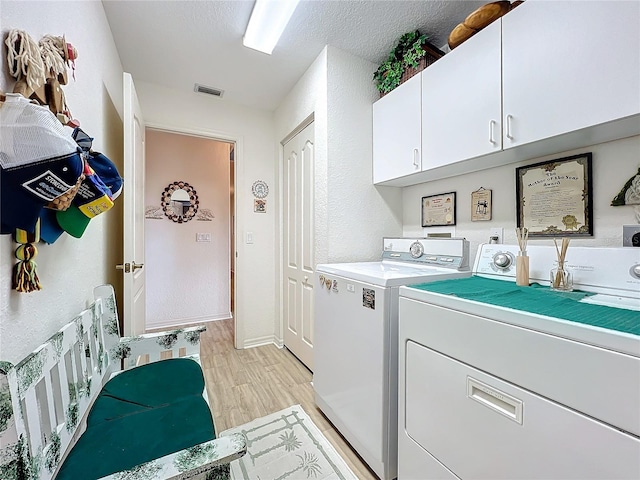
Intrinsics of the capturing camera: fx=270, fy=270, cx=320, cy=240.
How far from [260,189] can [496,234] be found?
2199mm

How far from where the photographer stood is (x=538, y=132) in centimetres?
117

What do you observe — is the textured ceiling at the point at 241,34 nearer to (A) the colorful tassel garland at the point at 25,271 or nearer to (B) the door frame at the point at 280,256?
(B) the door frame at the point at 280,256

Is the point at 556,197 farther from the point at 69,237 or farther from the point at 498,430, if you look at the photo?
the point at 69,237

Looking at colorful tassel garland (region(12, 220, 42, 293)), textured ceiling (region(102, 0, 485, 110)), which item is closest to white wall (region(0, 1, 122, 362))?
colorful tassel garland (region(12, 220, 42, 293))

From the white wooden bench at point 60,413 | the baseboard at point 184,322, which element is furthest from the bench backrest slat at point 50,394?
the baseboard at point 184,322

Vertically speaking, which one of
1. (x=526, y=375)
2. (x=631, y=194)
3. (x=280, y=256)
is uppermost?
(x=631, y=194)

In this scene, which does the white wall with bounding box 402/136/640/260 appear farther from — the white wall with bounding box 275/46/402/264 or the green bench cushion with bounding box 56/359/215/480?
the green bench cushion with bounding box 56/359/215/480

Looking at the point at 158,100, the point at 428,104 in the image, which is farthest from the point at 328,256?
the point at 158,100

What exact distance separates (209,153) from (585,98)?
3.81 m

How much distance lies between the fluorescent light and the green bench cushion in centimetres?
209

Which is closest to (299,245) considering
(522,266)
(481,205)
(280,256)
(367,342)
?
(280,256)

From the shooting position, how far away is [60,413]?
0.90 meters

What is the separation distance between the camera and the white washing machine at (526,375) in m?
0.63

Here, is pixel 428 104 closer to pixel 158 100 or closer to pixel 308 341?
pixel 308 341
